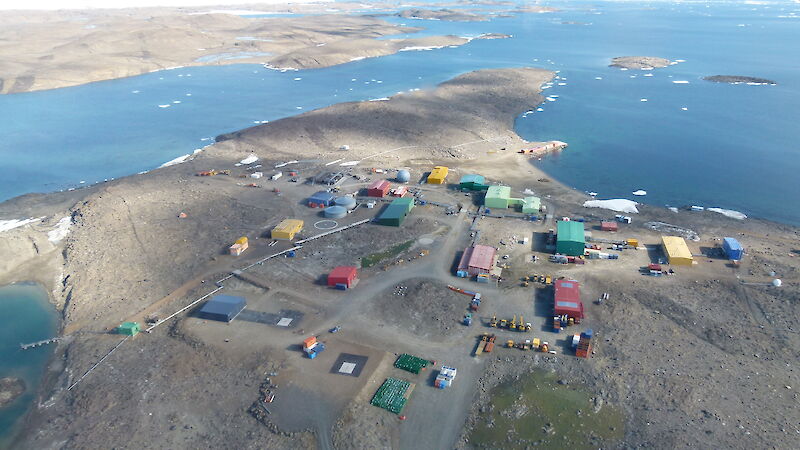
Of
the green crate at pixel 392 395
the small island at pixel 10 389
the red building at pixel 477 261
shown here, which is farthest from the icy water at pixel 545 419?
the small island at pixel 10 389

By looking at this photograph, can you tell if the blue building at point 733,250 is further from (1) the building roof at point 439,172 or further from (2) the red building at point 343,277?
(2) the red building at point 343,277

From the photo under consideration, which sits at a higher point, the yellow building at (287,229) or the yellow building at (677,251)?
the yellow building at (677,251)

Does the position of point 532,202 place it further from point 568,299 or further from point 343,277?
point 343,277

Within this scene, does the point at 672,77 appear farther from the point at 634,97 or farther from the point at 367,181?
the point at 367,181

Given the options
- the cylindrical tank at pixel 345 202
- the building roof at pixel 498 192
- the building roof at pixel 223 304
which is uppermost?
the building roof at pixel 498 192

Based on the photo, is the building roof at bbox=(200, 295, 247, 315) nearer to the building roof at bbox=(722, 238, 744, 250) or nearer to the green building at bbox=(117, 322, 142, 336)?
the green building at bbox=(117, 322, 142, 336)

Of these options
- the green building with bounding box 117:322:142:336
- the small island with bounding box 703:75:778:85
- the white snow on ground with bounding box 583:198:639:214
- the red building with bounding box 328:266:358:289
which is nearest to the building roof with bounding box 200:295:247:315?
the green building with bounding box 117:322:142:336
